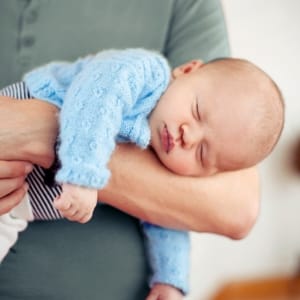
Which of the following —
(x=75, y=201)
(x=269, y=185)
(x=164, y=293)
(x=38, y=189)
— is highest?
(x=75, y=201)

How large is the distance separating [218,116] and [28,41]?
44 cm

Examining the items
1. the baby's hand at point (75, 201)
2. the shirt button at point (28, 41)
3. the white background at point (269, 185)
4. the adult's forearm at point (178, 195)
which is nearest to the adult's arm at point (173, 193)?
the adult's forearm at point (178, 195)

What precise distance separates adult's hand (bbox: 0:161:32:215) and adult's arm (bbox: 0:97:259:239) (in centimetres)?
2

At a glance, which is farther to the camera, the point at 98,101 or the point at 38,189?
the point at 38,189

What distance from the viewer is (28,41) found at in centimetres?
122

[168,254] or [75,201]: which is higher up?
[75,201]

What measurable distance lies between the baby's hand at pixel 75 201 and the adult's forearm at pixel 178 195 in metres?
0.20

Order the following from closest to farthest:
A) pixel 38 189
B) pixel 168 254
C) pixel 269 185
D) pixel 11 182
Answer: pixel 11 182, pixel 38 189, pixel 168 254, pixel 269 185

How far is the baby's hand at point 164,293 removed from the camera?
122 cm

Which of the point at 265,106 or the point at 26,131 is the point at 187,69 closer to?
the point at 265,106

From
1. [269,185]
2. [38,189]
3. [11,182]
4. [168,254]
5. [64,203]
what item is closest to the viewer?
[64,203]

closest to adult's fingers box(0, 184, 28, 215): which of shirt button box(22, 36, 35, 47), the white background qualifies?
shirt button box(22, 36, 35, 47)

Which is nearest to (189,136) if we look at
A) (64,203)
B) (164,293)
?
(64,203)

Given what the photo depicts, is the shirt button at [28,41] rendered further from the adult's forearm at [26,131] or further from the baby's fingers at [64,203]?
the baby's fingers at [64,203]
